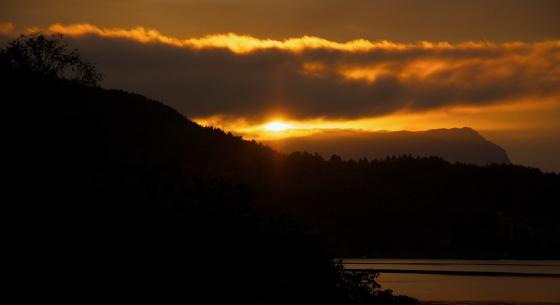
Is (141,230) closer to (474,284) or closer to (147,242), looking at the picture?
(147,242)

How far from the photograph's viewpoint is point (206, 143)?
173 metres

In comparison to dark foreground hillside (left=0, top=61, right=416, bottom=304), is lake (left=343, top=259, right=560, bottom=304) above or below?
below

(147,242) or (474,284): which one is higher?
(147,242)

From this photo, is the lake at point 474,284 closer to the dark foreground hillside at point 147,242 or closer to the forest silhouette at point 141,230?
the forest silhouette at point 141,230

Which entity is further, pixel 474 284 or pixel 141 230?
pixel 474 284

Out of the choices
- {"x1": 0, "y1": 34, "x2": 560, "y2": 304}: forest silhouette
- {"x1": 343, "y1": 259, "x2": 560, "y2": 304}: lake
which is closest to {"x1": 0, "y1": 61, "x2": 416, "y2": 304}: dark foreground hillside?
{"x1": 0, "y1": 34, "x2": 560, "y2": 304}: forest silhouette

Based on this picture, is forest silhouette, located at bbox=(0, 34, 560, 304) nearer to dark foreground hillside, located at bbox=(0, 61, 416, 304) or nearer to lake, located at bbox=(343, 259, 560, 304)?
dark foreground hillside, located at bbox=(0, 61, 416, 304)

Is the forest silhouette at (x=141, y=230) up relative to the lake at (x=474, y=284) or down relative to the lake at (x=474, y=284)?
up

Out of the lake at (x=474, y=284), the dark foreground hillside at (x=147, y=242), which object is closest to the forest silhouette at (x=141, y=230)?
the dark foreground hillside at (x=147, y=242)

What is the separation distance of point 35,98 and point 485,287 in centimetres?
5556

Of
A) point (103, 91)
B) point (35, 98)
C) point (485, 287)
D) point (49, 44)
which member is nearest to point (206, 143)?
point (103, 91)

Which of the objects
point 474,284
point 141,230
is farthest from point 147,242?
point 474,284

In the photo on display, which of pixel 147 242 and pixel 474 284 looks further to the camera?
pixel 474 284

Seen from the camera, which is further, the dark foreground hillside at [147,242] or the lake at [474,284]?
the lake at [474,284]
